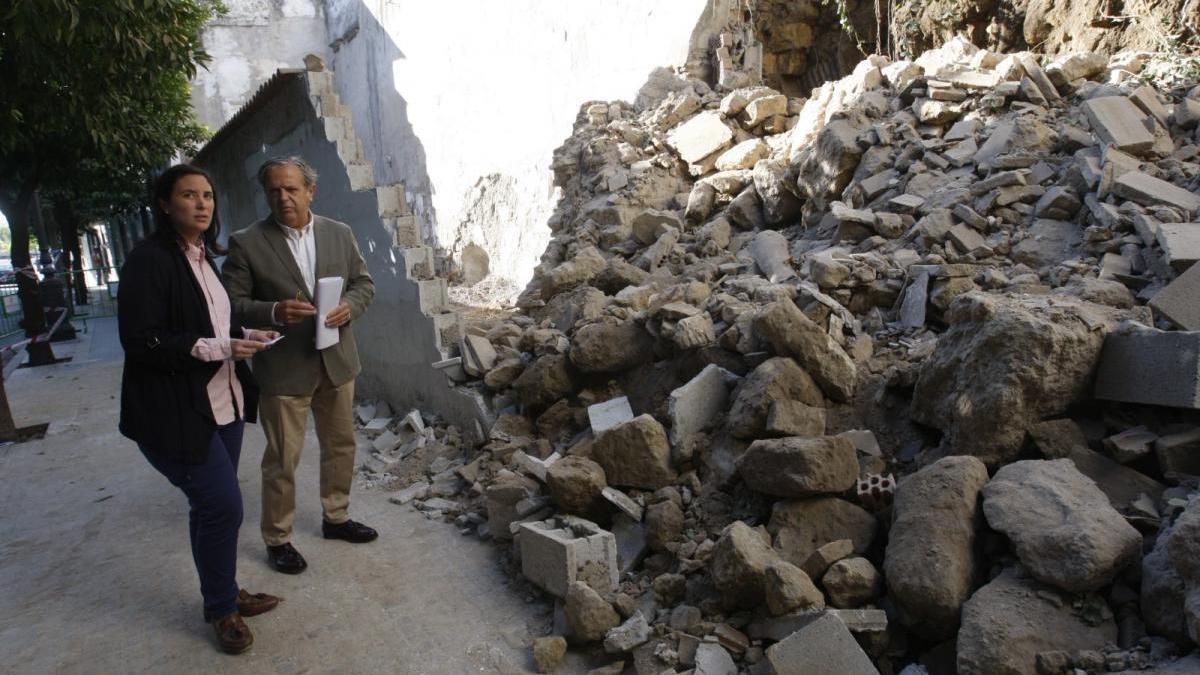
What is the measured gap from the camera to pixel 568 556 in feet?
10.9

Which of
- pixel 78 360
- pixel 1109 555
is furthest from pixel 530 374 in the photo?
pixel 78 360

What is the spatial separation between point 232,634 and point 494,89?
11.7 meters

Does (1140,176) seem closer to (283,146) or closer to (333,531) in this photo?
(333,531)

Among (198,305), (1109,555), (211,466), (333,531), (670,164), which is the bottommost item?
(333,531)

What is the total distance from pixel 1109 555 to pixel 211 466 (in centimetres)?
323

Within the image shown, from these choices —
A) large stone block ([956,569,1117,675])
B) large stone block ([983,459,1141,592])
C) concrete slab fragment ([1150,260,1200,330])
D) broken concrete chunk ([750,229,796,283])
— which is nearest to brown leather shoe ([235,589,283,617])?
large stone block ([956,569,1117,675])

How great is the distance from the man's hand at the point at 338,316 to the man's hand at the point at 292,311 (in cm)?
21

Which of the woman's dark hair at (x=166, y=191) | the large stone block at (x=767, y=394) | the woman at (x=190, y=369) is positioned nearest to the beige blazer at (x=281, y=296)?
the woman at (x=190, y=369)

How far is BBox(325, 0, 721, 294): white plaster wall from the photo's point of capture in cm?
988

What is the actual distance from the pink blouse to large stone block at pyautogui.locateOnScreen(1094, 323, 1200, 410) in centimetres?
353

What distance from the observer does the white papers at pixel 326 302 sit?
3.49m

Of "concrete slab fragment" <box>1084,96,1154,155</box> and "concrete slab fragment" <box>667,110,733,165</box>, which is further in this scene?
"concrete slab fragment" <box>667,110,733,165</box>

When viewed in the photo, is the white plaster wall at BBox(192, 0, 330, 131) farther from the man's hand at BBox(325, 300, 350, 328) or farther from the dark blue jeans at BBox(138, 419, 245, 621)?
the dark blue jeans at BBox(138, 419, 245, 621)

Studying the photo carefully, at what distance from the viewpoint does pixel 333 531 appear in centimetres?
420
